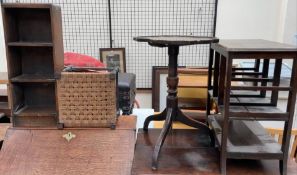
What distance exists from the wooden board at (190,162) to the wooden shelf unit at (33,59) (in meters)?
0.47

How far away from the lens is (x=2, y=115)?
1789mm

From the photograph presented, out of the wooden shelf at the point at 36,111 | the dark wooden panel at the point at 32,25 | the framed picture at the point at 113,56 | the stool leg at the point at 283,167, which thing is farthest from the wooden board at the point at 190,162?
the framed picture at the point at 113,56

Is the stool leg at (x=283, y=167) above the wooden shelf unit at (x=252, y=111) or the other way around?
the other way around

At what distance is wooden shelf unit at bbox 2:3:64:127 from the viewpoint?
1.17m

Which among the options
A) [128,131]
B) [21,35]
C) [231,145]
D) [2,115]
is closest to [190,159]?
[231,145]

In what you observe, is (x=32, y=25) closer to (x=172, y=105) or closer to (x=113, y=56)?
(x=172, y=105)

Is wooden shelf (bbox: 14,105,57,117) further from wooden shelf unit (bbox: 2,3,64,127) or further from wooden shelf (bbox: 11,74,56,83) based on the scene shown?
wooden shelf (bbox: 11,74,56,83)

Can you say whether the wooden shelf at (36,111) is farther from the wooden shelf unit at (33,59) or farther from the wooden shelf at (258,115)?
the wooden shelf at (258,115)

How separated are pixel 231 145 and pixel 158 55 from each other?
5.06ft

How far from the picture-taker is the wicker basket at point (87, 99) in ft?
3.92

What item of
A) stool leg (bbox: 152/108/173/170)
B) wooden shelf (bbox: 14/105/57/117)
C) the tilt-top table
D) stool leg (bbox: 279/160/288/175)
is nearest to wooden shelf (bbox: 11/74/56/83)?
wooden shelf (bbox: 14/105/57/117)

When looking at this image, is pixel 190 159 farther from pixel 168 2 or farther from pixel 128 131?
pixel 168 2

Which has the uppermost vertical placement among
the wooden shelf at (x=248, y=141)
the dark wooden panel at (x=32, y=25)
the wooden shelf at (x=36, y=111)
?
the dark wooden panel at (x=32, y=25)

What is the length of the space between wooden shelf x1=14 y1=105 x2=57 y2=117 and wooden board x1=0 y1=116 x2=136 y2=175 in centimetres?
→ 7
